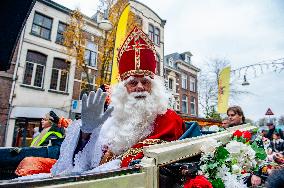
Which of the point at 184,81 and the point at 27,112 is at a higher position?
the point at 184,81

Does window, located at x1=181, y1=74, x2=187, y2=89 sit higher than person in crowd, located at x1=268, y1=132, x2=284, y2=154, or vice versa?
window, located at x1=181, y1=74, x2=187, y2=89

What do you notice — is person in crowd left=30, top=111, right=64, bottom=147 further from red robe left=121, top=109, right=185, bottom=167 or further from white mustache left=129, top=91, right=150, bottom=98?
red robe left=121, top=109, right=185, bottom=167

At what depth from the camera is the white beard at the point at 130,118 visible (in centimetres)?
252

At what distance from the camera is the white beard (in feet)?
8.25

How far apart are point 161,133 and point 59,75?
1382cm

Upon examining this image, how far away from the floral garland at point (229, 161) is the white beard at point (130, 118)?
825mm

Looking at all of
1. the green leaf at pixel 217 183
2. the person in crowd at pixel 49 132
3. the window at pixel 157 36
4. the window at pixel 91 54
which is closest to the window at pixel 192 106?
the window at pixel 157 36

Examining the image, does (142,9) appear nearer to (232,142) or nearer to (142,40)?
(142,40)

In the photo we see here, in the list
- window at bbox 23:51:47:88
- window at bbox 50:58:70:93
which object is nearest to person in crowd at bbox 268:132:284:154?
window at bbox 50:58:70:93

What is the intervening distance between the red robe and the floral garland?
48 centimetres

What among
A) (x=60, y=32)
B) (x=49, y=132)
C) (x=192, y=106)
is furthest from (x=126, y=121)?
(x=192, y=106)

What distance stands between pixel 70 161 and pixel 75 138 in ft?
0.77

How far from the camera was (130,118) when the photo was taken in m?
2.68

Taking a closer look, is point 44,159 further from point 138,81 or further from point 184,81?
point 184,81
